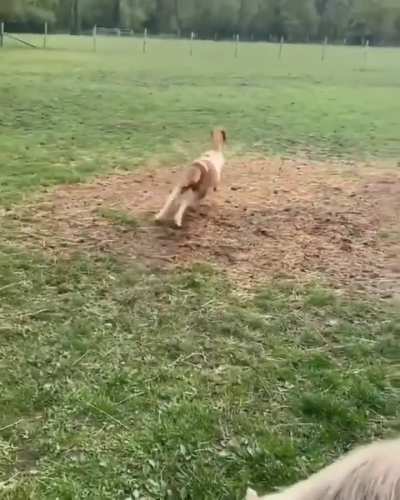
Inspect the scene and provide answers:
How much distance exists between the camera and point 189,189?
4520 mm

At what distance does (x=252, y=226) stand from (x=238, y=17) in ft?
65.9

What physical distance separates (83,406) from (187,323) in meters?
0.75

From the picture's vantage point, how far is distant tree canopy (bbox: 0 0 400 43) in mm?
21984

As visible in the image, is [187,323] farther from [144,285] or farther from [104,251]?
[104,251]

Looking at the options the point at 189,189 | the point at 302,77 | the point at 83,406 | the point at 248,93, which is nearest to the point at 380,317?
the point at 83,406

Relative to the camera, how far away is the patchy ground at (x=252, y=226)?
3.76 meters

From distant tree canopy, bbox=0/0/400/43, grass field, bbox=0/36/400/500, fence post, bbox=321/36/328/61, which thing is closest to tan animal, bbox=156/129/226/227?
grass field, bbox=0/36/400/500

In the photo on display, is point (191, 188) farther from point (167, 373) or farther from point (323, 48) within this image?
point (323, 48)

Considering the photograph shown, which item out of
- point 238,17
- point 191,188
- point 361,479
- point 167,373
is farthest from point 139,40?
point 361,479

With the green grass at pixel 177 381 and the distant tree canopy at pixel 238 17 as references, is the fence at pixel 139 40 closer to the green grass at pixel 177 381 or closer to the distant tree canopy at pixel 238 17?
the distant tree canopy at pixel 238 17

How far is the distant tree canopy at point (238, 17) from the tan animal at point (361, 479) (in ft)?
70.6

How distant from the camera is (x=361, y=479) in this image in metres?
0.94

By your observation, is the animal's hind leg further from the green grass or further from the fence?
the fence

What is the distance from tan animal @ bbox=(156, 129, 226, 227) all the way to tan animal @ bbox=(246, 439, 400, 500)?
322 centimetres
